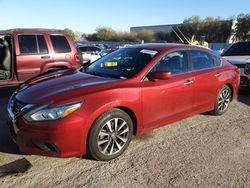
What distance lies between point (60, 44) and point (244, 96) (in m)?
5.34

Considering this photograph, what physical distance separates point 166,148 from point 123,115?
0.93 metres

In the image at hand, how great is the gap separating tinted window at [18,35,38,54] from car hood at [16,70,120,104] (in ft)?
9.35

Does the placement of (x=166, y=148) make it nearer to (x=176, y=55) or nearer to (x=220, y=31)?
(x=176, y=55)

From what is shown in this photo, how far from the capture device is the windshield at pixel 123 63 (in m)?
4.41

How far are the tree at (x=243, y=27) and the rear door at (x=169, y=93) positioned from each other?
184 ft

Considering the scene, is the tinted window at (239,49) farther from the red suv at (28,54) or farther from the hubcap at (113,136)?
the hubcap at (113,136)

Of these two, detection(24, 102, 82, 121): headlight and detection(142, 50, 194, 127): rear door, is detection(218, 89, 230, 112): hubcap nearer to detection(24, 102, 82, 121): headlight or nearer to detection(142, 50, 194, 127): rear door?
detection(142, 50, 194, 127): rear door

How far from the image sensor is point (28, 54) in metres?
7.16

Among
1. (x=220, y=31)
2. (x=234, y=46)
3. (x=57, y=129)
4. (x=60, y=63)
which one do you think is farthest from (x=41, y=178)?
(x=220, y=31)

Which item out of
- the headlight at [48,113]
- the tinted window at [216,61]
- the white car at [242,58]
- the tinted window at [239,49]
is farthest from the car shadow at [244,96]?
the headlight at [48,113]

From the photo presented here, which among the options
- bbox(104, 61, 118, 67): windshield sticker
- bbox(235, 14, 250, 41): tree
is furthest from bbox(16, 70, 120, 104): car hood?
bbox(235, 14, 250, 41): tree

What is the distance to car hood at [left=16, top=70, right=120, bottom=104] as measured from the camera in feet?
12.0

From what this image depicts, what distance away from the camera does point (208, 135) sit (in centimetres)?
490

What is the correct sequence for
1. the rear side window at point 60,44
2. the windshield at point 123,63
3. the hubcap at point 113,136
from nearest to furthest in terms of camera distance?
the hubcap at point 113,136
the windshield at point 123,63
the rear side window at point 60,44
